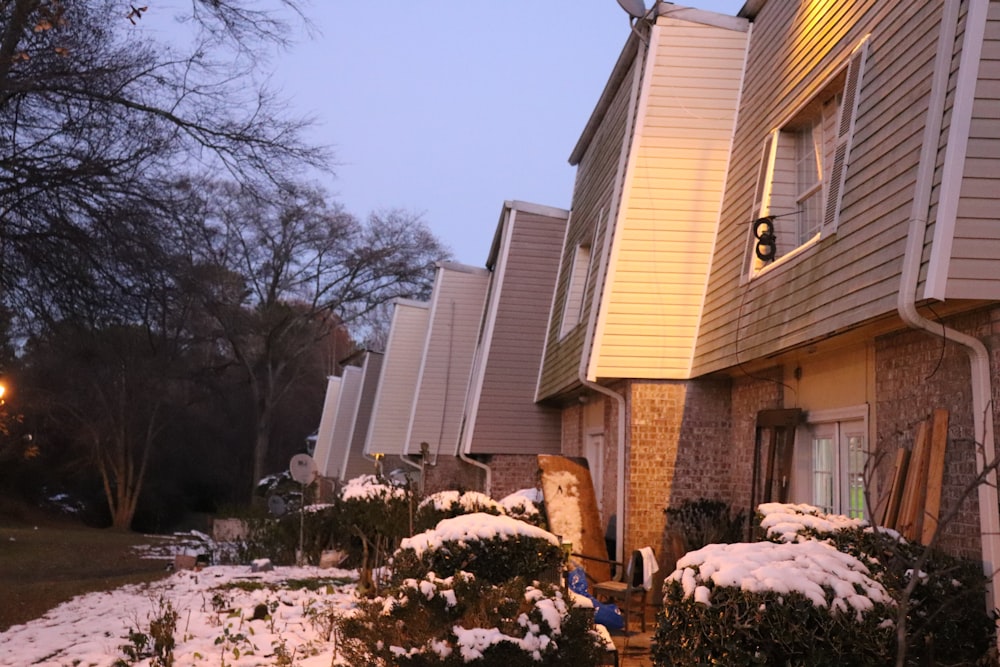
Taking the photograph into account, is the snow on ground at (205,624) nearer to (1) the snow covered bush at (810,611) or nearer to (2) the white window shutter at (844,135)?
(1) the snow covered bush at (810,611)

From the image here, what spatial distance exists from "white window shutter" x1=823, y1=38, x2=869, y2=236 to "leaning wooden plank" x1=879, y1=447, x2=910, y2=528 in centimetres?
182

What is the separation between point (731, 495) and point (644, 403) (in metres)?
1.27

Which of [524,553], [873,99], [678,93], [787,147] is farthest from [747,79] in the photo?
[524,553]

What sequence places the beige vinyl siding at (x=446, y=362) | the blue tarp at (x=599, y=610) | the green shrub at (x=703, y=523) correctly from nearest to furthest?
the blue tarp at (x=599, y=610) < the green shrub at (x=703, y=523) < the beige vinyl siding at (x=446, y=362)

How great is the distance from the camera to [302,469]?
17094 mm

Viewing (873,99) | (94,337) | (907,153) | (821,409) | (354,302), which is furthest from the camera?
(354,302)

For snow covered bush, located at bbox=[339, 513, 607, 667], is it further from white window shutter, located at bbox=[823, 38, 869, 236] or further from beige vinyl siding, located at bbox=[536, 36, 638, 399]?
beige vinyl siding, located at bbox=[536, 36, 638, 399]

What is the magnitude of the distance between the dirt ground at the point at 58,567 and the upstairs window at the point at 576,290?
A: 24.3 feet

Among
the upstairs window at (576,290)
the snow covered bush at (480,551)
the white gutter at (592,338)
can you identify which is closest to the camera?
the snow covered bush at (480,551)

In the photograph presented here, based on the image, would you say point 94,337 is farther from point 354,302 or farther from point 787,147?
point 354,302

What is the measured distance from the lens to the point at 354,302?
3919 centimetres

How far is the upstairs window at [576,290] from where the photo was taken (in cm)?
1400

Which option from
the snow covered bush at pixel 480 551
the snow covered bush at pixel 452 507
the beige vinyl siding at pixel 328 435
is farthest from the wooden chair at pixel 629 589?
the beige vinyl siding at pixel 328 435

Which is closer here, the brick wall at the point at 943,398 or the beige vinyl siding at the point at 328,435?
the brick wall at the point at 943,398
